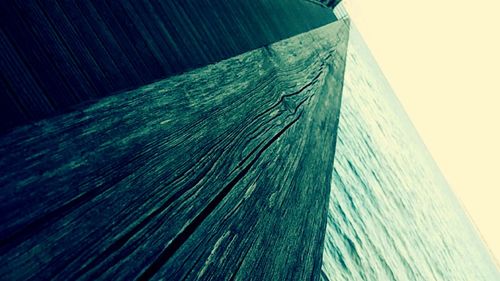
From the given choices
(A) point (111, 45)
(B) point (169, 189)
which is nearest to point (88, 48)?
(A) point (111, 45)

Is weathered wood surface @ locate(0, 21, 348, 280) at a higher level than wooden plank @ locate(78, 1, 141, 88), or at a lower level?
lower

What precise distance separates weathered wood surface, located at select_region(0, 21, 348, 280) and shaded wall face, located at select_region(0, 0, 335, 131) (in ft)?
0.26

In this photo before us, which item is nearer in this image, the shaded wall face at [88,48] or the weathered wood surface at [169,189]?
the weathered wood surface at [169,189]

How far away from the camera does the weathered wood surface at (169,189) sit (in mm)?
543

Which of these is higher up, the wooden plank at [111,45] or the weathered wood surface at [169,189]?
the wooden plank at [111,45]

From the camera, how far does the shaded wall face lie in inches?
27.9

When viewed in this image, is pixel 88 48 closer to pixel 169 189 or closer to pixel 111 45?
pixel 111 45

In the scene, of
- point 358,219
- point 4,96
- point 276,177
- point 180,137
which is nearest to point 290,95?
point 276,177

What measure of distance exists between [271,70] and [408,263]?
15.3 ft

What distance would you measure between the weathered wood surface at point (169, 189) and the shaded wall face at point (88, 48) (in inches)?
3.1

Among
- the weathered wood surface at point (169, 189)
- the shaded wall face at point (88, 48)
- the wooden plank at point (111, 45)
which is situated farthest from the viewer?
the wooden plank at point (111, 45)

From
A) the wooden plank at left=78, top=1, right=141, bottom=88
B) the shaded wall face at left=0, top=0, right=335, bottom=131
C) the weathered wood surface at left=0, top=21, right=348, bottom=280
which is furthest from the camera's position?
the wooden plank at left=78, top=1, right=141, bottom=88

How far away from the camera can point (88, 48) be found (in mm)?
920

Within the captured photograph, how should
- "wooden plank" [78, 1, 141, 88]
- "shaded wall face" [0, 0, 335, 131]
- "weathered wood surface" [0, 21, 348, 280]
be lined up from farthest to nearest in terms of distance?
1. "wooden plank" [78, 1, 141, 88]
2. "shaded wall face" [0, 0, 335, 131]
3. "weathered wood surface" [0, 21, 348, 280]
